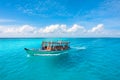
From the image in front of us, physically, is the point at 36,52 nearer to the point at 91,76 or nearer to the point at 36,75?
the point at 36,75

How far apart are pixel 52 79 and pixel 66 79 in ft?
8.74

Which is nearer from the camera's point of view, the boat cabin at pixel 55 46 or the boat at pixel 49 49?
the boat at pixel 49 49

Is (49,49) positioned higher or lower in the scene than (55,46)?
lower

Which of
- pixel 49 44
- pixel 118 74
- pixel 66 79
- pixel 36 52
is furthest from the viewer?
pixel 49 44

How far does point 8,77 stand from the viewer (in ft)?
76.8

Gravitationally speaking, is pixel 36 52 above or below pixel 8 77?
above

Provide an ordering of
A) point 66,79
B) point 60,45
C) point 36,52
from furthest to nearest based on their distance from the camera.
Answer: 1. point 60,45
2. point 36,52
3. point 66,79

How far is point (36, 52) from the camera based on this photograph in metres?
39.8

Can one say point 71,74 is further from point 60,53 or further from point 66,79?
point 60,53

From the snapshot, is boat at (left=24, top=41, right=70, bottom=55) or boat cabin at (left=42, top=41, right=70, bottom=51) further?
boat cabin at (left=42, top=41, right=70, bottom=51)

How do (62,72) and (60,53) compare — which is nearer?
(62,72)

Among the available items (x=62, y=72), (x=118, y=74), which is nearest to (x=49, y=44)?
(x=62, y=72)

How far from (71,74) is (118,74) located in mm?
9731

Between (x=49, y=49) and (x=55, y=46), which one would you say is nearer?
(x=49, y=49)
